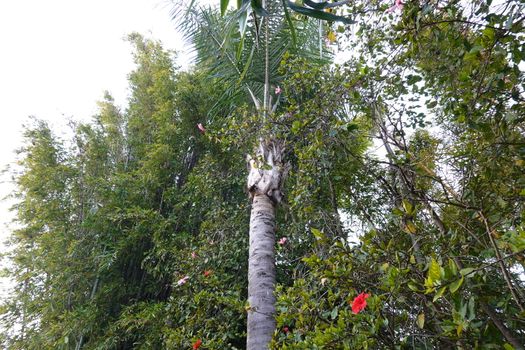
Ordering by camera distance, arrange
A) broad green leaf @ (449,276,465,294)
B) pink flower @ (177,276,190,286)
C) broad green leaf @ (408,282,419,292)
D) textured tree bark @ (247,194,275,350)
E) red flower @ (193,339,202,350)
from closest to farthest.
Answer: broad green leaf @ (449,276,465,294) → broad green leaf @ (408,282,419,292) → textured tree bark @ (247,194,275,350) → red flower @ (193,339,202,350) → pink flower @ (177,276,190,286)

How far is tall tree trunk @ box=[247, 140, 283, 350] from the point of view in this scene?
2221 millimetres

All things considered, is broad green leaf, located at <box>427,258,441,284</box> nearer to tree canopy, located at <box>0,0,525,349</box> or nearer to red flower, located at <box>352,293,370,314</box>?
tree canopy, located at <box>0,0,525,349</box>

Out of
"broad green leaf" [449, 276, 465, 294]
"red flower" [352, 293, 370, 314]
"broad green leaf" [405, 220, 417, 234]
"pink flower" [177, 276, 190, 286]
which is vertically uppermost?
"pink flower" [177, 276, 190, 286]

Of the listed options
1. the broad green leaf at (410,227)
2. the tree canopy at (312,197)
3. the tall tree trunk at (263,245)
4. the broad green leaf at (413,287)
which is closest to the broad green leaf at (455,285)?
the tree canopy at (312,197)

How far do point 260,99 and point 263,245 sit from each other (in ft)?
5.51

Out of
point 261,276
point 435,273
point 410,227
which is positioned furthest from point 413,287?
point 261,276

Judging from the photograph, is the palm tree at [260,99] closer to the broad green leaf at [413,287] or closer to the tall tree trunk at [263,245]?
the tall tree trunk at [263,245]

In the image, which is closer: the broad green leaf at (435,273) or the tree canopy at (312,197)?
the broad green leaf at (435,273)

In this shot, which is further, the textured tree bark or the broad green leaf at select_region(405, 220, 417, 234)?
the textured tree bark

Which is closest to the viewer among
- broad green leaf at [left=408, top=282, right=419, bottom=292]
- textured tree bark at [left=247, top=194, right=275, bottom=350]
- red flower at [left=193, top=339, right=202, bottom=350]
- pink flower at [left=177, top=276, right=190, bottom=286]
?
broad green leaf at [left=408, top=282, right=419, bottom=292]

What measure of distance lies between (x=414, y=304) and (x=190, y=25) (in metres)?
3.45

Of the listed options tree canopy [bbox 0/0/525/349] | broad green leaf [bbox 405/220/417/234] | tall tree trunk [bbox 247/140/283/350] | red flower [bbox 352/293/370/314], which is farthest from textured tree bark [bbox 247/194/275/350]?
broad green leaf [bbox 405/220/417/234]

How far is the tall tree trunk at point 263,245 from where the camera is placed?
7.29 ft

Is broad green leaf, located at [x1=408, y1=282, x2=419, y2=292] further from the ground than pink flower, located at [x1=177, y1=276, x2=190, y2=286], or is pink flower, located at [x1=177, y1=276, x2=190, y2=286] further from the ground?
pink flower, located at [x1=177, y1=276, x2=190, y2=286]
